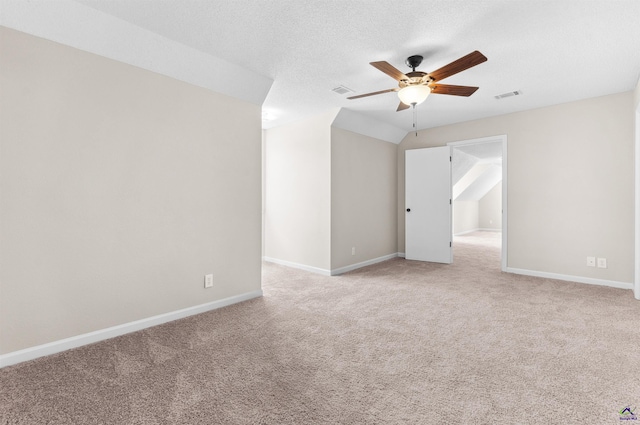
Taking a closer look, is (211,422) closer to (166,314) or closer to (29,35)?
(166,314)

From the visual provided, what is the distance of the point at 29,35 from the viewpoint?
203 centimetres

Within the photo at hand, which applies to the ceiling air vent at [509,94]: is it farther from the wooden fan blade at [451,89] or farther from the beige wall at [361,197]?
the beige wall at [361,197]

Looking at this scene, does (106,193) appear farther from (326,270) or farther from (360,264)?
(360,264)

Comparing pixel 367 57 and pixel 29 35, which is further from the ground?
pixel 367 57

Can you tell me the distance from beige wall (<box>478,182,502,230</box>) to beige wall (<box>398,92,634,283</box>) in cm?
686

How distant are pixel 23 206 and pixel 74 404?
1.31 metres

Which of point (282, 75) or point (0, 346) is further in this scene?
point (282, 75)

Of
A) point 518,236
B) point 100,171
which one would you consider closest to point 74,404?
point 100,171

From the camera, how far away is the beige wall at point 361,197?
4559mm

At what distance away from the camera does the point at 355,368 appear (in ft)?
6.43

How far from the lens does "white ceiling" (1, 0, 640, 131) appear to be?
6.89 ft

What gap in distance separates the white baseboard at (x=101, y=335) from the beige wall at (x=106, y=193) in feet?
0.14

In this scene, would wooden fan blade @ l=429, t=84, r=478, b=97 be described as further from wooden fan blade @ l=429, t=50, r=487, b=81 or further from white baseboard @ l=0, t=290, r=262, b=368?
white baseboard @ l=0, t=290, r=262, b=368

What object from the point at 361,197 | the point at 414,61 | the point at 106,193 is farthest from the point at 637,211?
the point at 106,193
